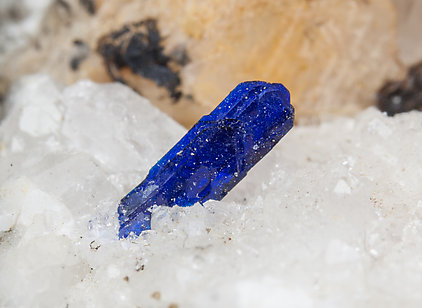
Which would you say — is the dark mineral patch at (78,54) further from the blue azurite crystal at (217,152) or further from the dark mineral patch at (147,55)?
the blue azurite crystal at (217,152)

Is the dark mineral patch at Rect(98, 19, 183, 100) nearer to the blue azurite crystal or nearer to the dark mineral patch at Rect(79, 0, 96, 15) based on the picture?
the dark mineral patch at Rect(79, 0, 96, 15)

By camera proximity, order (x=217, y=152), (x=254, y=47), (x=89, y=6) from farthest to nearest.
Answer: (x=89, y=6) < (x=254, y=47) < (x=217, y=152)

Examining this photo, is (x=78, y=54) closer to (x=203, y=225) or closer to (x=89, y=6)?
(x=89, y=6)

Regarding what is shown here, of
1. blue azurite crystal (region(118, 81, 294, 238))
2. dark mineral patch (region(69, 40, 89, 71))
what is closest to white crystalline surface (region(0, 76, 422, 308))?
blue azurite crystal (region(118, 81, 294, 238))

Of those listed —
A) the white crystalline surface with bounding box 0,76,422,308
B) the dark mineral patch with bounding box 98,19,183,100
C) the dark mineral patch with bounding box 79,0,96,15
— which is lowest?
the white crystalline surface with bounding box 0,76,422,308

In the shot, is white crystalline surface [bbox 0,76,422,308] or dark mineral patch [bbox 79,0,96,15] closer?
white crystalline surface [bbox 0,76,422,308]

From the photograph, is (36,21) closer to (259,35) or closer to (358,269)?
(259,35)

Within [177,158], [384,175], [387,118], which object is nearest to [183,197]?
[177,158]

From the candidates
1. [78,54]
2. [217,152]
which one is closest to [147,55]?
[78,54]
